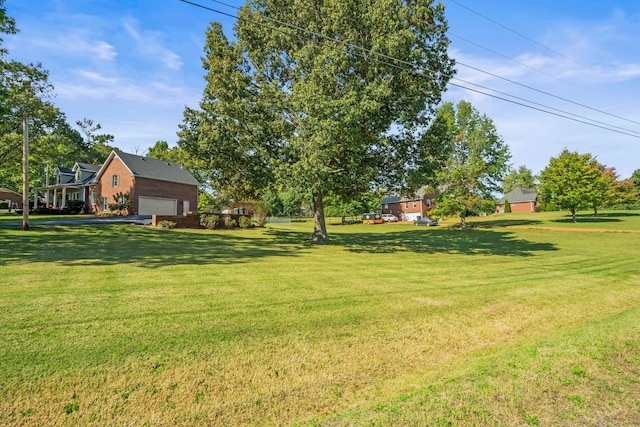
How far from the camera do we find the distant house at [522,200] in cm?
7125

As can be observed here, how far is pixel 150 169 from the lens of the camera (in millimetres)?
39688

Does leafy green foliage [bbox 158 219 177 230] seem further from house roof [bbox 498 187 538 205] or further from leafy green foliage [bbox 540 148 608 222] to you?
house roof [bbox 498 187 538 205]

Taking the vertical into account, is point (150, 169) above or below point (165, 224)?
above

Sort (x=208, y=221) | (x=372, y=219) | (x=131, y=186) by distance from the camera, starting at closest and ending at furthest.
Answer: (x=208, y=221) → (x=131, y=186) → (x=372, y=219)

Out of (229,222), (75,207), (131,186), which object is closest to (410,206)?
(229,222)

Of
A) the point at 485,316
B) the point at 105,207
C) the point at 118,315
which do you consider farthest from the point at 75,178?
the point at 485,316

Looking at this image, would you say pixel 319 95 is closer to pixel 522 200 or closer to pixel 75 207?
pixel 75 207

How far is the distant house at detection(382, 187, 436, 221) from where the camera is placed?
211 ft

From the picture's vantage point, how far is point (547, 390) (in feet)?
14.2

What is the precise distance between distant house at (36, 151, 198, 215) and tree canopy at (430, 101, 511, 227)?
100 feet

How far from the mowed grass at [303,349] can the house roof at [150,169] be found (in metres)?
30.8

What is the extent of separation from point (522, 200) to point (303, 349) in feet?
264

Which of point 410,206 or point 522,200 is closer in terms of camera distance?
point 410,206

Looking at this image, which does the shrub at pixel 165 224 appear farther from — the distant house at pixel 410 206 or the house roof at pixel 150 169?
the distant house at pixel 410 206
